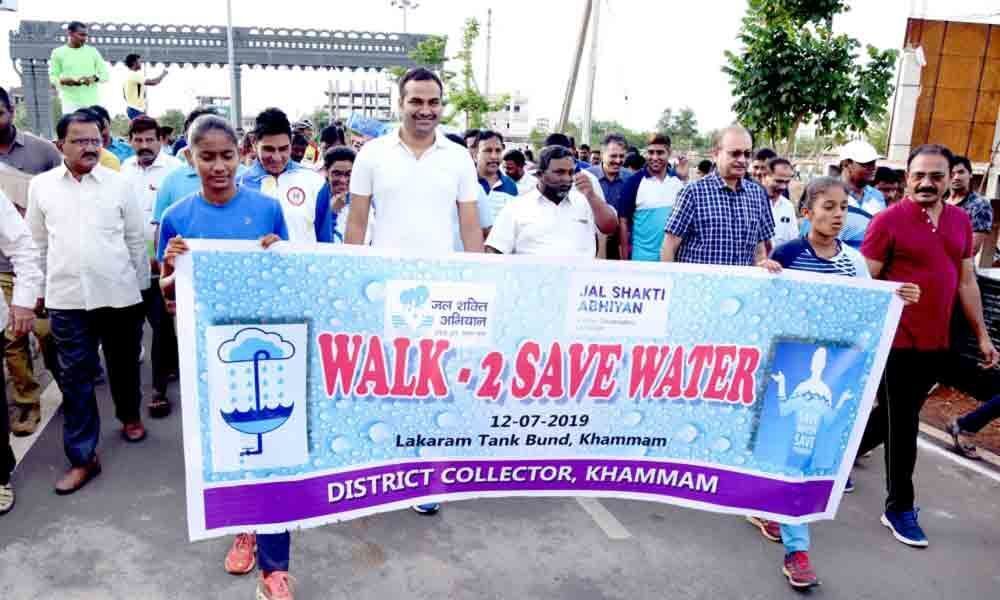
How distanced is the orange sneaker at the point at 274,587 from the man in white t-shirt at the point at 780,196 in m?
4.56

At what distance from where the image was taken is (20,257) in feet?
11.6

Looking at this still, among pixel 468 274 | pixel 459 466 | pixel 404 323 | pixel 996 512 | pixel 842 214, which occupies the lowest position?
pixel 996 512

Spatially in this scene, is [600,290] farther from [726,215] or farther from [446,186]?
[726,215]

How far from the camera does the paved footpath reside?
3.12 m

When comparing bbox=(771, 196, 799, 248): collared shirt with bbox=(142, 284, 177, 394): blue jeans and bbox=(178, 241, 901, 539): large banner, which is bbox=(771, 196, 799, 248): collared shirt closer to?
bbox=(178, 241, 901, 539): large banner

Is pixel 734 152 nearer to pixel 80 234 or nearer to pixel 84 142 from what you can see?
pixel 84 142

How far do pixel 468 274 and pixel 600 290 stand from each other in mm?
530

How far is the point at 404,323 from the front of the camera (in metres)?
2.80

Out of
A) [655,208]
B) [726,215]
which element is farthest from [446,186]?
[655,208]

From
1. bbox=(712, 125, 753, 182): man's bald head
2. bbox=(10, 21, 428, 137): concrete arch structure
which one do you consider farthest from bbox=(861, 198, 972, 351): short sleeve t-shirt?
bbox=(10, 21, 428, 137): concrete arch structure

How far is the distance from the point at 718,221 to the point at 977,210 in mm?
3421

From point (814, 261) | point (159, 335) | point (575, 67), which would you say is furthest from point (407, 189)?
point (575, 67)

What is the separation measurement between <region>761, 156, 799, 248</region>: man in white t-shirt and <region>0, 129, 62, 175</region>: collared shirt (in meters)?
5.22

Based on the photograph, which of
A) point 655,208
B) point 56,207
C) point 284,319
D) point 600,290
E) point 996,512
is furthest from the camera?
point 655,208
